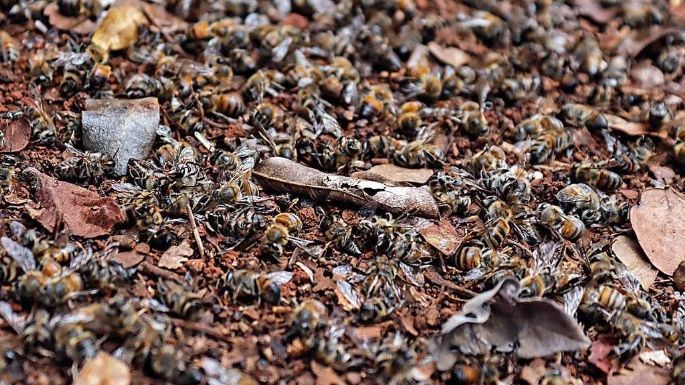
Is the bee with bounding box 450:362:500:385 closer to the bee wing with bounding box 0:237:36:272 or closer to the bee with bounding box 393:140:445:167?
the bee with bounding box 393:140:445:167

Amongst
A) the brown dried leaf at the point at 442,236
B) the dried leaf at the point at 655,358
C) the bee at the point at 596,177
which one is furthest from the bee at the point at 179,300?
the bee at the point at 596,177

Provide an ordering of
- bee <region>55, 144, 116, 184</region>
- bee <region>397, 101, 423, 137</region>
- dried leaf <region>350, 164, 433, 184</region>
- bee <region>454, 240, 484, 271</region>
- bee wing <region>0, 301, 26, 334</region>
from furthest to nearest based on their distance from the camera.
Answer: bee <region>397, 101, 423, 137</region> → dried leaf <region>350, 164, 433, 184</region> → bee <region>55, 144, 116, 184</region> → bee <region>454, 240, 484, 271</region> → bee wing <region>0, 301, 26, 334</region>

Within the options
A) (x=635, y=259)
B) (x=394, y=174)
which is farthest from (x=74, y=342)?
(x=635, y=259)

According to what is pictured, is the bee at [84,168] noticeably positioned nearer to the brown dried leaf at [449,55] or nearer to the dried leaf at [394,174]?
the dried leaf at [394,174]

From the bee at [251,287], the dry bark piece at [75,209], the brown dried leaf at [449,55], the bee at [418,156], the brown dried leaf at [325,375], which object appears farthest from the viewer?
the brown dried leaf at [449,55]

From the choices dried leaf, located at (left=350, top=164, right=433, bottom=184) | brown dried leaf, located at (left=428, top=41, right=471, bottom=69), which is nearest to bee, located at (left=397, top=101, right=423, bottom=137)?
dried leaf, located at (left=350, top=164, right=433, bottom=184)

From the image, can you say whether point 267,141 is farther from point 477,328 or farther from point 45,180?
point 477,328
